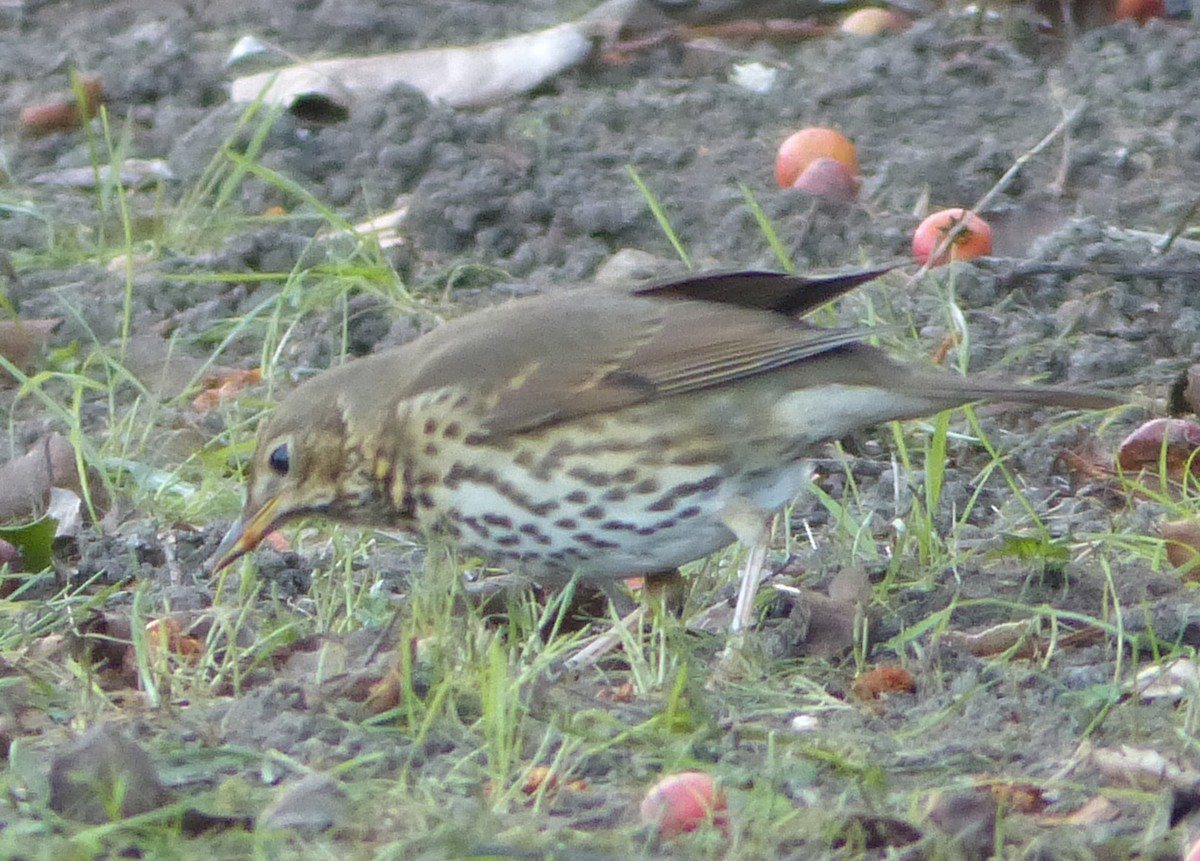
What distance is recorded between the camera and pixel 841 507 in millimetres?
4906

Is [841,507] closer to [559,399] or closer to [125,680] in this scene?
[559,399]

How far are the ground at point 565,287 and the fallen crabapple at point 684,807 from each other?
0.03 meters

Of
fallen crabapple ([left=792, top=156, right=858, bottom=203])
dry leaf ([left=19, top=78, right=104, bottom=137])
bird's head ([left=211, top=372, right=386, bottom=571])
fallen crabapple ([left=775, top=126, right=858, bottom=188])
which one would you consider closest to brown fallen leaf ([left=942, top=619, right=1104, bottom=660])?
bird's head ([left=211, top=372, right=386, bottom=571])

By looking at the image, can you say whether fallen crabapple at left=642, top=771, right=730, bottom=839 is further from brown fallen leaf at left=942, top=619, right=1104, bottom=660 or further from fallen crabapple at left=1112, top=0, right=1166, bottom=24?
fallen crabapple at left=1112, top=0, right=1166, bottom=24

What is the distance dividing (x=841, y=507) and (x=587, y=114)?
2.82 metres

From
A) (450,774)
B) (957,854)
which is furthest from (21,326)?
(957,854)

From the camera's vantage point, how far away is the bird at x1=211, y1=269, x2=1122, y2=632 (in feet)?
13.8

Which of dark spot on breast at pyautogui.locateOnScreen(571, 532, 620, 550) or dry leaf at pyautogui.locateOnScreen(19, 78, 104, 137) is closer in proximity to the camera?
dark spot on breast at pyautogui.locateOnScreen(571, 532, 620, 550)

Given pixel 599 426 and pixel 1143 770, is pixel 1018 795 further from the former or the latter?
pixel 599 426

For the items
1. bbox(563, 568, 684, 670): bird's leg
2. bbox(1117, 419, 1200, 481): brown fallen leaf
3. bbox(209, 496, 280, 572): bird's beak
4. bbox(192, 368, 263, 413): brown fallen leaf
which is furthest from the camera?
bbox(192, 368, 263, 413): brown fallen leaf

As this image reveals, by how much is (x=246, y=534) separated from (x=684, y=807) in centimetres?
156

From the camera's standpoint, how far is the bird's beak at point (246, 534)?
14.4 ft

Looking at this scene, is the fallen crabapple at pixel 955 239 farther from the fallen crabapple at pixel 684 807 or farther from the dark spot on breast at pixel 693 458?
the fallen crabapple at pixel 684 807

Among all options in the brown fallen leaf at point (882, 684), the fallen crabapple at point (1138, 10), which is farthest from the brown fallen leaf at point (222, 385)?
the fallen crabapple at point (1138, 10)
